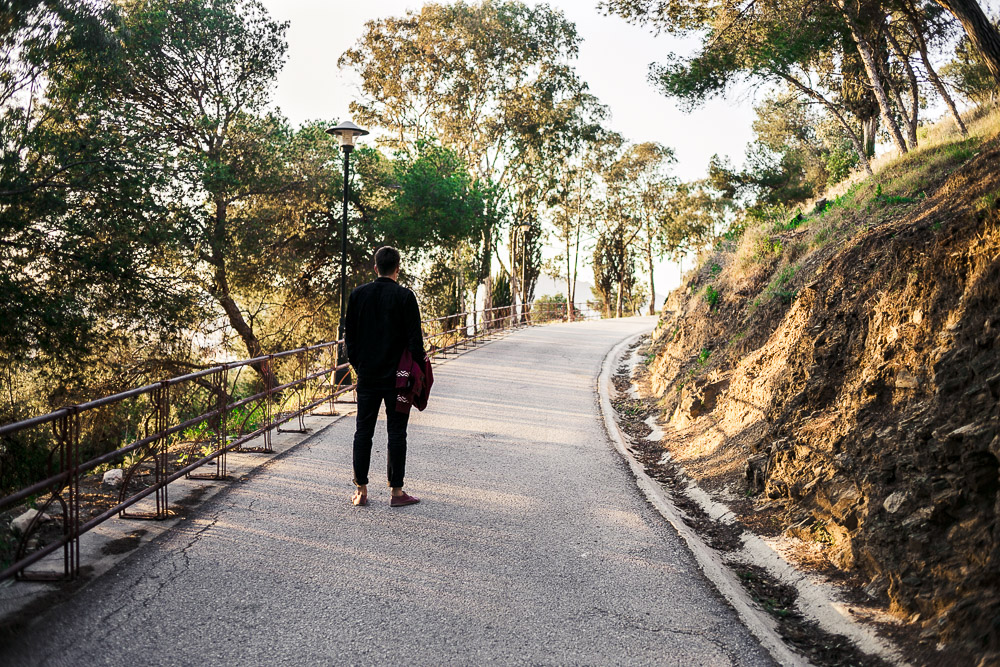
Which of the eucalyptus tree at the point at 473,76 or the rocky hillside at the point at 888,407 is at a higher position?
the eucalyptus tree at the point at 473,76

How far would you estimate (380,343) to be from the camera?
660cm

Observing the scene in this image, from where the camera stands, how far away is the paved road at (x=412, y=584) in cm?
416

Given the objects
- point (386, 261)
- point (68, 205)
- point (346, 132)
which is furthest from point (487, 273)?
point (386, 261)

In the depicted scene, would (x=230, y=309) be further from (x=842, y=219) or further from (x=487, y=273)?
(x=842, y=219)

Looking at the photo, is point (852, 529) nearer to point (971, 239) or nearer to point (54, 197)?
point (971, 239)

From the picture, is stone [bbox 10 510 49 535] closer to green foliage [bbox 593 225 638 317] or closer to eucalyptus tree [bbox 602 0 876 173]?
eucalyptus tree [bbox 602 0 876 173]

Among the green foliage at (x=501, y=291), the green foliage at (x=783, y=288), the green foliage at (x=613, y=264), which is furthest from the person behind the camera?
the green foliage at (x=613, y=264)

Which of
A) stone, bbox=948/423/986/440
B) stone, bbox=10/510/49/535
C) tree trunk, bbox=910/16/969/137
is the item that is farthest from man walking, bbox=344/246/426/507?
tree trunk, bbox=910/16/969/137

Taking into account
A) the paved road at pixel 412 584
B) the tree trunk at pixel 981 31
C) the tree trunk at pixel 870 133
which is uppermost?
the tree trunk at pixel 870 133

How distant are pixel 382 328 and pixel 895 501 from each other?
13.5ft

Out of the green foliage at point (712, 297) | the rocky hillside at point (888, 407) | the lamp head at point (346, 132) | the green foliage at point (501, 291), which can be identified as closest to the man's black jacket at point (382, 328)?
the rocky hillside at point (888, 407)

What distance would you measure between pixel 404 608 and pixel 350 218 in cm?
2436

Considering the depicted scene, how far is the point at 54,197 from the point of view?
1384 centimetres

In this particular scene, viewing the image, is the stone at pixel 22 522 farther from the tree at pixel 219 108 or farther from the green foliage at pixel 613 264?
the green foliage at pixel 613 264
